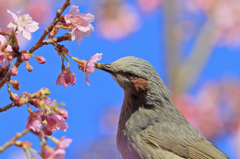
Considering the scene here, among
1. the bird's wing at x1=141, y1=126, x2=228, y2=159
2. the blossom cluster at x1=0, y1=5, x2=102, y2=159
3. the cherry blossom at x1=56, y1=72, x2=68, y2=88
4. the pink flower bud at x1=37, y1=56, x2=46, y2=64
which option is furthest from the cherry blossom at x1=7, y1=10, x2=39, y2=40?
the bird's wing at x1=141, y1=126, x2=228, y2=159

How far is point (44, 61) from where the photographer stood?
5.67ft

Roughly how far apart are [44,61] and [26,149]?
21.1 inches

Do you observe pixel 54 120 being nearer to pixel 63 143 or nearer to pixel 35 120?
pixel 35 120

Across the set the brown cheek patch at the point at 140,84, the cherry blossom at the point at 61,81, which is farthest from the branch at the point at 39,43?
the brown cheek patch at the point at 140,84

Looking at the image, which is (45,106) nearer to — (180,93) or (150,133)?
(150,133)

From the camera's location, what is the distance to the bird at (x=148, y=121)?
11.3 ft

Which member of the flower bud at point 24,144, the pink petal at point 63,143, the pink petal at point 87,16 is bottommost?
the flower bud at point 24,144

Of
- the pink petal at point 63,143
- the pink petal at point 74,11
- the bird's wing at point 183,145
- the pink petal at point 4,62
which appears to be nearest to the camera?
the pink petal at point 63,143

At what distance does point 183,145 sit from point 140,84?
0.91 meters

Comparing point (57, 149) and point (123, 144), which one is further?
point (123, 144)

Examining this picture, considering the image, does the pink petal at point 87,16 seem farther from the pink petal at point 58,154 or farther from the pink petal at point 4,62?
the pink petal at point 58,154

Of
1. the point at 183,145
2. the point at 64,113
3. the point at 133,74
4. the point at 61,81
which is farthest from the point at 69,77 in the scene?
the point at 183,145

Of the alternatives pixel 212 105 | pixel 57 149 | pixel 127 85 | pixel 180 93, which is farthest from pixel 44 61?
pixel 212 105

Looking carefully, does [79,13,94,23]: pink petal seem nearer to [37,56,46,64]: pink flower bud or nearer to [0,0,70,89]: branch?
[0,0,70,89]: branch
